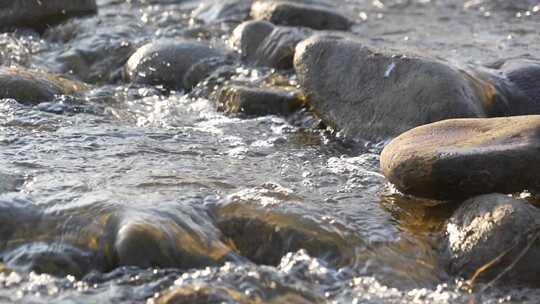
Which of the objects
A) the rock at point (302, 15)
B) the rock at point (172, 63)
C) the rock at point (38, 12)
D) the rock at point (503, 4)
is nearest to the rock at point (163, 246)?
the rock at point (172, 63)

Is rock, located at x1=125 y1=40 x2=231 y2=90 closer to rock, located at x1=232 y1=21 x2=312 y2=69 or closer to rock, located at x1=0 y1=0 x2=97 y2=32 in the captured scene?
rock, located at x1=232 y1=21 x2=312 y2=69

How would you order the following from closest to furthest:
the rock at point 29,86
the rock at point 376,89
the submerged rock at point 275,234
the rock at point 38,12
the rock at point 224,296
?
the rock at point 224,296 < the submerged rock at point 275,234 < the rock at point 376,89 < the rock at point 29,86 < the rock at point 38,12

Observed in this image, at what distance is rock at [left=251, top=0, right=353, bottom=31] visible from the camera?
363 inches

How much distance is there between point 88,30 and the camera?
29.8 ft

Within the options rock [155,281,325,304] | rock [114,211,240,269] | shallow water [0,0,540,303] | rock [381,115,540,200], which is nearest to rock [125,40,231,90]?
shallow water [0,0,540,303]

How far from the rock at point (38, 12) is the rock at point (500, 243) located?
5774 millimetres

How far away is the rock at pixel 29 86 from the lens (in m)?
6.87

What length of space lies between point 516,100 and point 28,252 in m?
3.64

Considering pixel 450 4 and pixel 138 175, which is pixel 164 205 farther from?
pixel 450 4

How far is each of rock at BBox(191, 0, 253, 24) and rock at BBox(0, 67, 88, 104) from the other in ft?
8.45

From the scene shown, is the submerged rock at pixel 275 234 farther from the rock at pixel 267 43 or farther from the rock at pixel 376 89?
the rock at pixel 267 43

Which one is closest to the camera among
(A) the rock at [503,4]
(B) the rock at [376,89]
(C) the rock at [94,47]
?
(B) the rock at [376,89]

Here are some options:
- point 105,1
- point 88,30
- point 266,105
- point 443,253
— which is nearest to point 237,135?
point 266,105

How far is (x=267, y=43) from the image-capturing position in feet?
26.7
